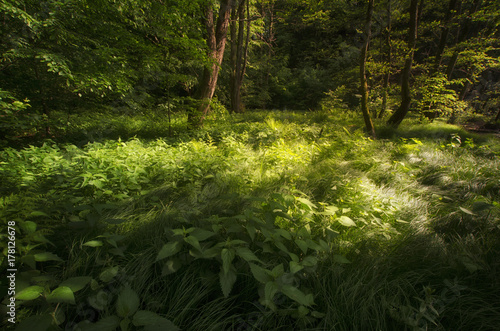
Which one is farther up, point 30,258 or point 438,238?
point 30,258

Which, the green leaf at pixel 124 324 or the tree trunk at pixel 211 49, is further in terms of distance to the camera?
the tree trunk at pixel 211 49

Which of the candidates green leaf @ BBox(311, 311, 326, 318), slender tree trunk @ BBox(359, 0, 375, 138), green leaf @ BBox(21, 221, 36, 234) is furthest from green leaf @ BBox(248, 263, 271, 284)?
slender tree trunk @ BBox(359, 0, 375, 138)

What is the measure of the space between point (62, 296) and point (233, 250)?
2.82 feet

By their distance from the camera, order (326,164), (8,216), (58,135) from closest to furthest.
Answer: (8,216), (326,164), (58,135)

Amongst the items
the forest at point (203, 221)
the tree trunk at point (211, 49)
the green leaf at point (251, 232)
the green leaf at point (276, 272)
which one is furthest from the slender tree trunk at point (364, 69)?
the green leaf at point (276, 272)

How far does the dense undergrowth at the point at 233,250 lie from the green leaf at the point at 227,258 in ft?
0.03

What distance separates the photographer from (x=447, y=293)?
142cm

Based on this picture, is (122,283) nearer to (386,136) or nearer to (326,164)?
(326,164)

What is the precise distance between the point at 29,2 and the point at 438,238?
6.43 meters

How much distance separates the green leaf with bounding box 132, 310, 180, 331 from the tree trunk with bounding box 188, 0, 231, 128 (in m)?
5.02

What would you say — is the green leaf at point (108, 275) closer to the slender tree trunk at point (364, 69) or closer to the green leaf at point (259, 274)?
the green leaf at point (259, 274)

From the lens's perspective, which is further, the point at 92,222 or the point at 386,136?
the point at 386,136

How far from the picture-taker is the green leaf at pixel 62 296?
0.87 meters

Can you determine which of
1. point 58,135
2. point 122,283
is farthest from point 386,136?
point 58,135
